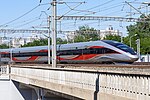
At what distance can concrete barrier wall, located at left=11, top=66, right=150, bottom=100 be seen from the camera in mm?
11023

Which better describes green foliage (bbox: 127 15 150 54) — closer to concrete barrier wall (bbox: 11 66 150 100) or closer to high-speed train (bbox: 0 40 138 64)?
high-speed train (bbox: 0 40 138 64)

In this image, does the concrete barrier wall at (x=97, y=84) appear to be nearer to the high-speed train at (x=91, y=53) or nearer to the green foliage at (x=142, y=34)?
the high-speed train at (x=91, y=53)

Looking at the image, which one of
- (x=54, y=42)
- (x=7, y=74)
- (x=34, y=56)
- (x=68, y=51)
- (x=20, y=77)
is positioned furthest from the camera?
(x=34, y=56)

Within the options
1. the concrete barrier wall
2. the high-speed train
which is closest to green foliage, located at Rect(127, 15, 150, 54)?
the high-speed train

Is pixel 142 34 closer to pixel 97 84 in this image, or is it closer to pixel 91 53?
pixel 91 53

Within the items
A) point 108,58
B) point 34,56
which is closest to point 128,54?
point 108,58

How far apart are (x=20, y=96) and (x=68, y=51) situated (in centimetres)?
1366

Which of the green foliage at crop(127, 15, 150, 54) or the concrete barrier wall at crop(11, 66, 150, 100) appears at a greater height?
the green foliage at crop(127, 15, 150, 54)

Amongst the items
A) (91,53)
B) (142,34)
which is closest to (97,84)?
(91,53)

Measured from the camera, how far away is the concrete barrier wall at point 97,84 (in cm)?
1102

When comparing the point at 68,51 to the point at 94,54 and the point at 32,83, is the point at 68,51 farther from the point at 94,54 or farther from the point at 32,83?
the point at 32,83

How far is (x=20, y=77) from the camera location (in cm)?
3117

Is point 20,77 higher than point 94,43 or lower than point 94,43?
lower

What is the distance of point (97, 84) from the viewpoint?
14.1m
